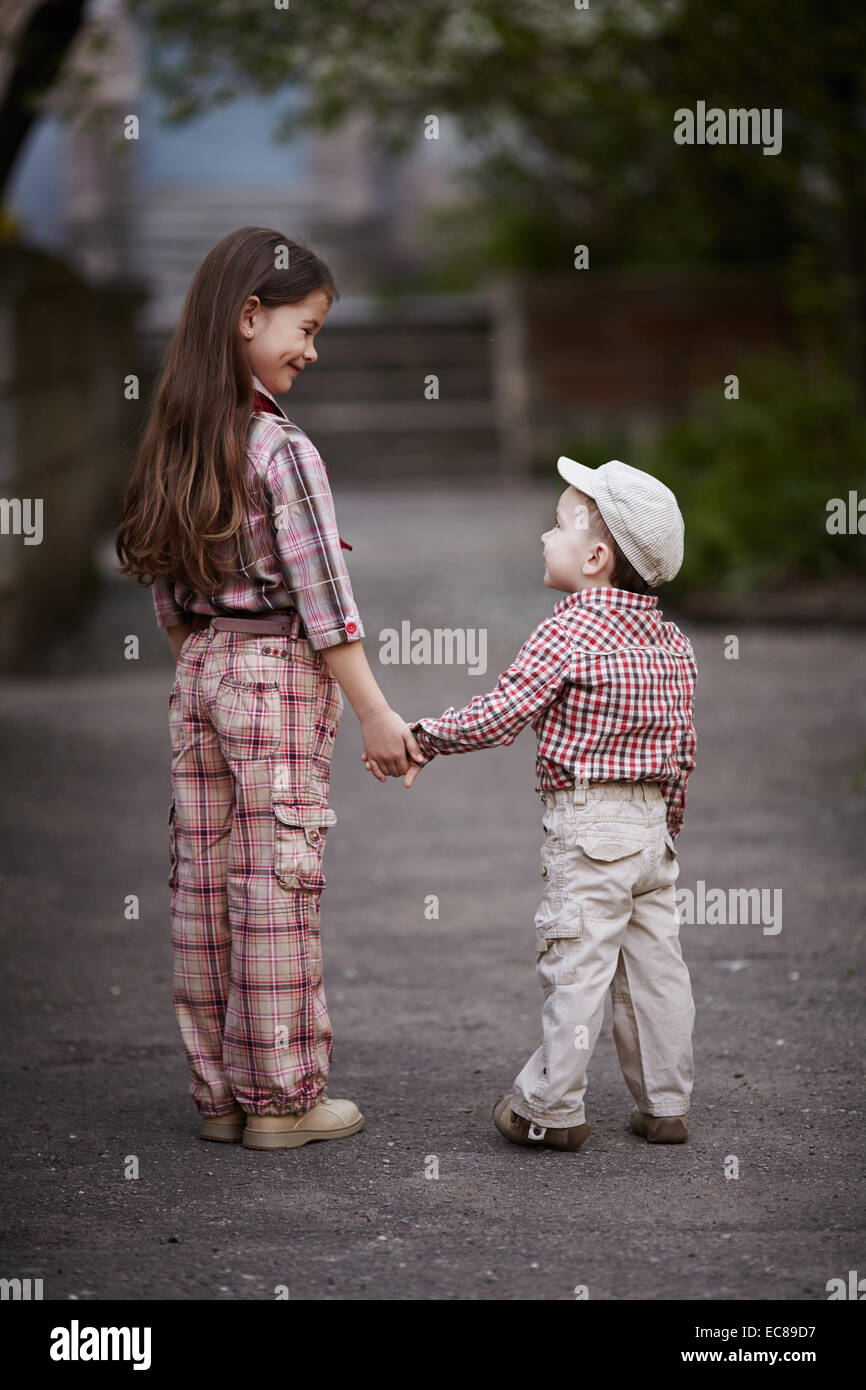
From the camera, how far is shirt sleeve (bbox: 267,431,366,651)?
3.36 meters

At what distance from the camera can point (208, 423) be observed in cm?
339

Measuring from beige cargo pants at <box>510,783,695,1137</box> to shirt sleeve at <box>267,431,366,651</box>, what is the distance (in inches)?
21.3

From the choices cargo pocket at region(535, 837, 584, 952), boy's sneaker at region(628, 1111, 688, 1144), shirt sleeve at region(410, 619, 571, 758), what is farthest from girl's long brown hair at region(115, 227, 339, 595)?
boy's sneaker at region(628, 1111, 688, 1144)

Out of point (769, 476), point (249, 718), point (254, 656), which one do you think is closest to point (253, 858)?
point (249, 718)

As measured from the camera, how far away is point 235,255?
3432 mm

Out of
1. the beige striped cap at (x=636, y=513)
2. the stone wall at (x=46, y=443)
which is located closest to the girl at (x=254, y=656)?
the beige striped cap at (x=636, y=513)

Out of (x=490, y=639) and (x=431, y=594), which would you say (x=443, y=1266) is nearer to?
(x=490, y=639)

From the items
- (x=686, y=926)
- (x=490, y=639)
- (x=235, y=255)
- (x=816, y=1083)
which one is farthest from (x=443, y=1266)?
(x=490, y=639)

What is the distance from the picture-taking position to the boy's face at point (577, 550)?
3463 millimetres

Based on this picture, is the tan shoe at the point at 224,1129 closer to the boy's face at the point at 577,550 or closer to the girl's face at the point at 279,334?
the boy's face at the point at 577,550

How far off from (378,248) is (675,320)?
6.32 meters

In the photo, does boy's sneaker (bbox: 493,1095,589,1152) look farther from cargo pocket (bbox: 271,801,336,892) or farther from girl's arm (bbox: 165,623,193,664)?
girl's arm (bbox: 165,623,193,664)

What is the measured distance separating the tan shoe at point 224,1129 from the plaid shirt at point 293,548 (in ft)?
3.28

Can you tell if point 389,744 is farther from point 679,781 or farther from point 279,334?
point 279,334
